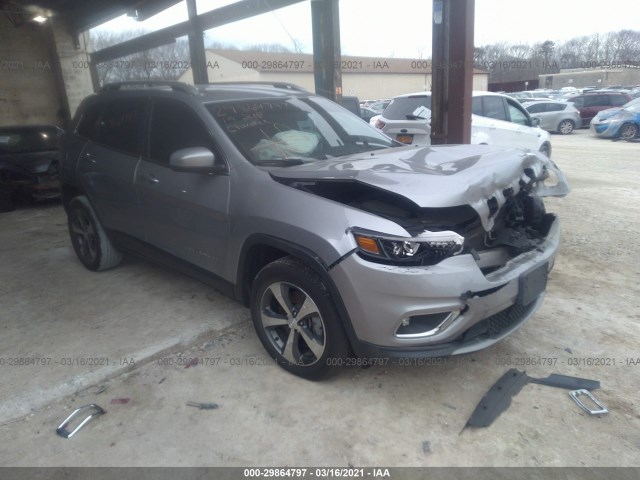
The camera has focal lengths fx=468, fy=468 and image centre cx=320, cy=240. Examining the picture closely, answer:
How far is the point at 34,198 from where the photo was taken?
26.7 feet

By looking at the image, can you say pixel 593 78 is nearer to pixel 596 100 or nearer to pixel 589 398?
pixel 596 100

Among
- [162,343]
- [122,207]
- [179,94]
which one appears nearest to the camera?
[162,343]

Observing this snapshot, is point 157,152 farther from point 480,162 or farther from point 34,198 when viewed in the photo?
point 34,198

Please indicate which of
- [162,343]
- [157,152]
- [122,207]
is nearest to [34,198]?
[122,207]

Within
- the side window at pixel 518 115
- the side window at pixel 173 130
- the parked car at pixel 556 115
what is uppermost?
the side window at pixel 173 130

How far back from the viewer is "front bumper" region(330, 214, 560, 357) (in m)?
2.35

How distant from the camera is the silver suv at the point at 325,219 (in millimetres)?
2426

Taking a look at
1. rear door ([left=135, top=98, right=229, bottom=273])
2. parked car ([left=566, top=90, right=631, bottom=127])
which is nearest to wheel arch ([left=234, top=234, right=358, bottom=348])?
rear door ([left=135, top=98, right=229, bottom=273])

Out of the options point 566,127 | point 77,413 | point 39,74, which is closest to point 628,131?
point 566,127

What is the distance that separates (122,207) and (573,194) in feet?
22.5

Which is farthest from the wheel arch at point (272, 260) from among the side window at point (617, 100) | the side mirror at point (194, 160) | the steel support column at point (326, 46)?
the side window at point (617, 100)

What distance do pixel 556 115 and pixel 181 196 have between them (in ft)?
65.4

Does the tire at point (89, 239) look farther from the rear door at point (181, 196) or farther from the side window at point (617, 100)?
the side window at point (617, 100)

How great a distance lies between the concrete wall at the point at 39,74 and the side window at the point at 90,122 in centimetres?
962
